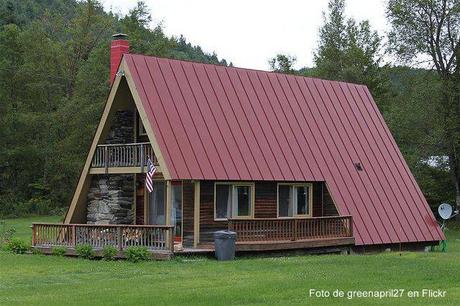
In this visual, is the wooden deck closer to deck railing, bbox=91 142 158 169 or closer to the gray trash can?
the gray trash can

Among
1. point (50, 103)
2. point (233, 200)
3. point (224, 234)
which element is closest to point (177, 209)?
point (233, 200)

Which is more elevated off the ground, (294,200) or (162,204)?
(294,200)

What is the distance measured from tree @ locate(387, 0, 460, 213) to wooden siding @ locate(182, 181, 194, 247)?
82.3 feet

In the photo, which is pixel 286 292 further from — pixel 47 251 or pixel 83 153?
pixel 83 153

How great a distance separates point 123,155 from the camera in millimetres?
25422

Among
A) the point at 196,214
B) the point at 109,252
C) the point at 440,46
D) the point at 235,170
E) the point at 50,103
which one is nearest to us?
the point at 109,252

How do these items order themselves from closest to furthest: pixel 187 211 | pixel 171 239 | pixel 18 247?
1. pixel 171 239
2. pixel 187 211
3. pixel 18 247

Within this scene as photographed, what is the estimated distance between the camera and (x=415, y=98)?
45844mm

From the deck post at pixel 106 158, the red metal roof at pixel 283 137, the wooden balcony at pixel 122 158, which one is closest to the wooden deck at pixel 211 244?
the red metal roof at pixel 283 137

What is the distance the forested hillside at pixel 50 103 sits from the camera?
173 feet

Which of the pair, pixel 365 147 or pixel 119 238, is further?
pixel 365 147

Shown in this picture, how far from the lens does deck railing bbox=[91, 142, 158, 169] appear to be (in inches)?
961

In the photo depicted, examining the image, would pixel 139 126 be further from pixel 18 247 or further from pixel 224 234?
pixel 224 234

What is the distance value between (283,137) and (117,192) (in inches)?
240
